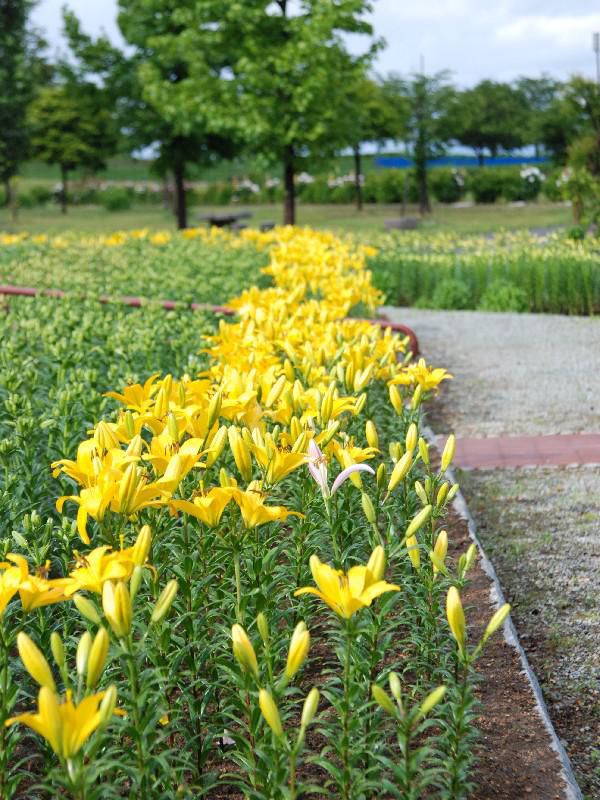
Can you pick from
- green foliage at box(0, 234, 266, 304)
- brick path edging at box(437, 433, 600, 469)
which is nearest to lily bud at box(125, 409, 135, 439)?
brick path edging at box(437, 433, 600, 469)

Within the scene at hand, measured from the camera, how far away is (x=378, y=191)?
45.2 meters

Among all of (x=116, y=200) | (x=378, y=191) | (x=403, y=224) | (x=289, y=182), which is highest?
(x=116, y=200)

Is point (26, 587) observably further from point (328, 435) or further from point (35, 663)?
point (328, 435)

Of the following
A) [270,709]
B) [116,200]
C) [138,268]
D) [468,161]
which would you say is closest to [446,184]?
[116,200]

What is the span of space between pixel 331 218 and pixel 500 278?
25.0m

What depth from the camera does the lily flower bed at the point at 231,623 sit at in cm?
199

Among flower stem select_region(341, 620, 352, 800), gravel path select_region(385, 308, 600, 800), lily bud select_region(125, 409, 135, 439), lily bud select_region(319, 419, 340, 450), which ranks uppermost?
lily bud select_region(125, 409, 135, 439)

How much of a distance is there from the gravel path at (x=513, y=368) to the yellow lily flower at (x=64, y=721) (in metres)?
5.53

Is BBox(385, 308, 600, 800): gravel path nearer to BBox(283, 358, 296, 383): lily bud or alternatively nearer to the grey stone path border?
the grey stone path border

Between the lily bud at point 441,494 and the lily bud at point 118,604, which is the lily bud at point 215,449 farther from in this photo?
the lily bud at point 118,604

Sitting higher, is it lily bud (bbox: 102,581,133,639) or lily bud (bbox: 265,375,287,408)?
lily bud (bbox: 265,375,287,408)

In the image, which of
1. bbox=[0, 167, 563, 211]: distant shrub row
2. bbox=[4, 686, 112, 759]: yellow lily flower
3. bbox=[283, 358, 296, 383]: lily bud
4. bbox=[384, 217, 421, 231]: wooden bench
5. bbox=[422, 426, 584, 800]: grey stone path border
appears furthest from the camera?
bbox=[0, 167, 563, 211]: distant shrub row

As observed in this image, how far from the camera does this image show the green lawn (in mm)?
32062

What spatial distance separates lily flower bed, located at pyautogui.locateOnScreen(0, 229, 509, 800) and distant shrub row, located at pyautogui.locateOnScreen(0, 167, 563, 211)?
3742 centimetres
